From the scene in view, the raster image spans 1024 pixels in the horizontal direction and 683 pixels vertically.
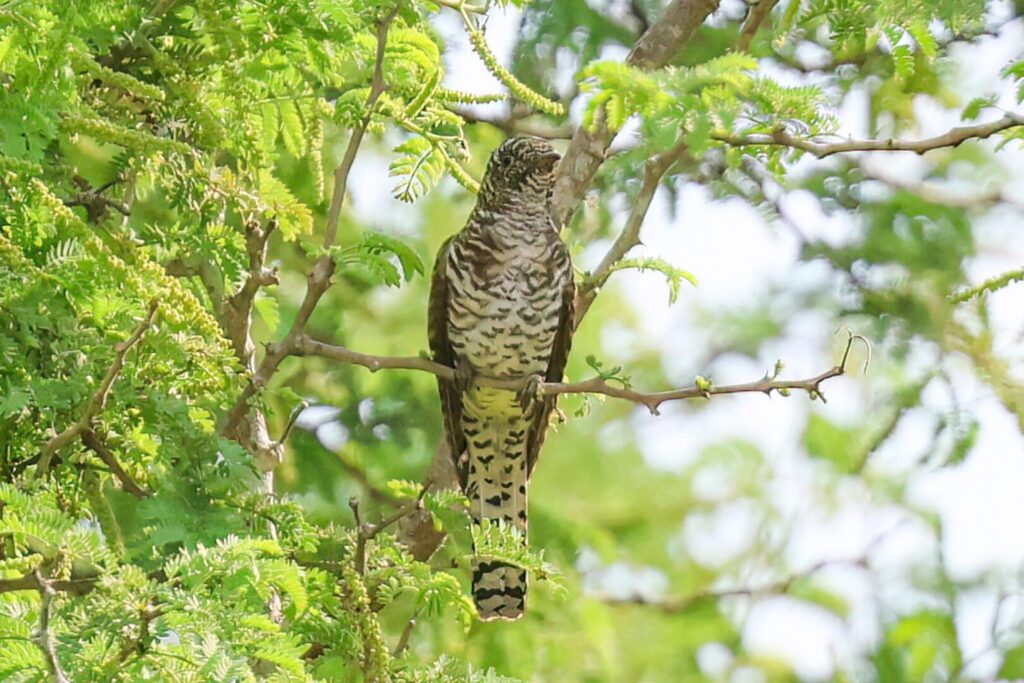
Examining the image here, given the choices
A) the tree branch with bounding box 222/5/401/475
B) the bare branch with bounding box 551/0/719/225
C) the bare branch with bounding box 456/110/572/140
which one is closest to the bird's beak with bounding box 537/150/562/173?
the bare branch with bounding box 551/0/719/225

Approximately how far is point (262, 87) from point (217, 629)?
1.44 m

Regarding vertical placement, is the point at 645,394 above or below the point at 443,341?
below

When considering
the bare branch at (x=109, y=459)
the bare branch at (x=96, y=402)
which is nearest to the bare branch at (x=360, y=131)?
the bare branch at (x=96, y=402)

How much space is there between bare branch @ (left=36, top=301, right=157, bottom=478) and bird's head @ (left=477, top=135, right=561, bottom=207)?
1837 mm

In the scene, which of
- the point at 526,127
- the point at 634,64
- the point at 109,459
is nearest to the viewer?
the point at 109,459

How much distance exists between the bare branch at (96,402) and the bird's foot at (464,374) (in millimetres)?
1570

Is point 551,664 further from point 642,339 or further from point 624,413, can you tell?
point 642,339

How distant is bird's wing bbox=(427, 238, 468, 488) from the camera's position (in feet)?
12.8

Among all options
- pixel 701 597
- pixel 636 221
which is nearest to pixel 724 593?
pixel 701 597

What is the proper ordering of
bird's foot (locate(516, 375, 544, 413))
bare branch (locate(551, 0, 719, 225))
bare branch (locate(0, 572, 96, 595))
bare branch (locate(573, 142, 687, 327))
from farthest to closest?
1. bird's foot (locate(516, 375, 544, 413))
2. bare branch (locate(551, 0, 719, 225))
3. bare branch (locate(573, 142, 687, 327))
4. bare branch (locate(0, 572, 96, 595))

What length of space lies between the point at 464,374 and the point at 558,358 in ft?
1.04

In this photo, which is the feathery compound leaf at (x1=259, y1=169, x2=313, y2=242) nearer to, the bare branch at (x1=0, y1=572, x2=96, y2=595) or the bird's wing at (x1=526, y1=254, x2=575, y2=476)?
the bare branch at (x1=0, y1=572, x2=96, y2=595)

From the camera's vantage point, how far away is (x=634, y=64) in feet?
11.3

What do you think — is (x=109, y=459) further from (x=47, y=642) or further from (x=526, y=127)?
(x=526, y=127)
